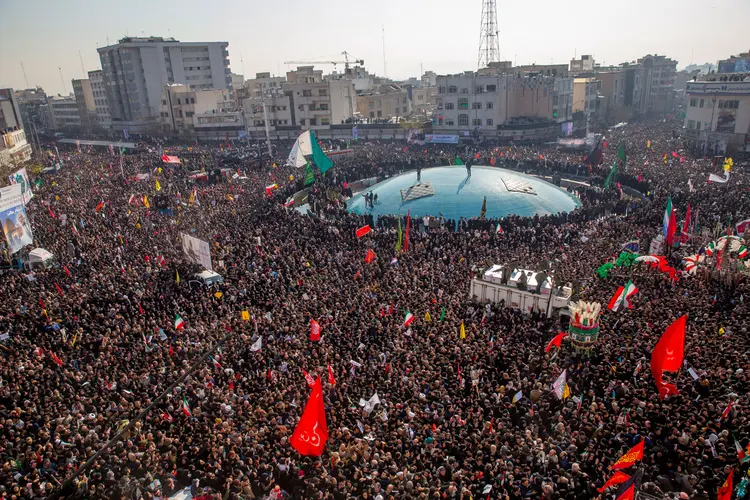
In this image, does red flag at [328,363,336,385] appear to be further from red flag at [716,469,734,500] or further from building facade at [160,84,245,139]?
building facade at [160,84,245,139]

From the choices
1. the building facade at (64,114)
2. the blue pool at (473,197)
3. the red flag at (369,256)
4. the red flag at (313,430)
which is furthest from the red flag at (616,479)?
the building facade at (64,114)

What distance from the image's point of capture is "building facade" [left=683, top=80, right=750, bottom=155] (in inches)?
2151

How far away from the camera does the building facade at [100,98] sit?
108 m

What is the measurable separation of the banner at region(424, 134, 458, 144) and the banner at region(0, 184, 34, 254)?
4875 cm

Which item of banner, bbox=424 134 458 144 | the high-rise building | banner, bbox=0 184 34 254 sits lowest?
banner, bbox=424 134 458 144

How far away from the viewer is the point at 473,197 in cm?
3472

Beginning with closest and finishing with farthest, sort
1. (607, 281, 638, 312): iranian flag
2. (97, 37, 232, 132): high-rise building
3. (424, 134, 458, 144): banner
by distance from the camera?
(607, 281, 638, 312): iranian flag → (424, 134, 458, 144): banner → (97, 37, 232, 132): high-rise building

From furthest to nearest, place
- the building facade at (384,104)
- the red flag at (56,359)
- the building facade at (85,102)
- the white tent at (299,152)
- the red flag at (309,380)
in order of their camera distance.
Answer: the building facade at (85,102) < the building facade at (384,104) < the white tent at (299,152) < the red flag at (56,359) < the red flag at (309,380)

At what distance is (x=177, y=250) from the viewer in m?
28.3

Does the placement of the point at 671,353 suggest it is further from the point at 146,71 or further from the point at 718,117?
the point at 146,71

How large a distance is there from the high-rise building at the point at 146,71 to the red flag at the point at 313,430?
95.5 metres

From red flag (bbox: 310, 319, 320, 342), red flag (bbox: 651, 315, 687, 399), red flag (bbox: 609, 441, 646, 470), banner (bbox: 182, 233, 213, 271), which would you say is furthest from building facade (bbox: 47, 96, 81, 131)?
red flag (bbox: 609, 441, 646, 470)

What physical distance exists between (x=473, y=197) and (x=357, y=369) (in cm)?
2112

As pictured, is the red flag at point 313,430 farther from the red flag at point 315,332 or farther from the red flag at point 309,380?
the red flag at point 315,332
